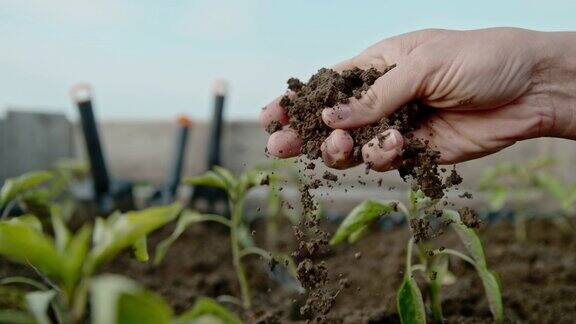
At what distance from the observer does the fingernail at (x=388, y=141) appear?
1636 mm

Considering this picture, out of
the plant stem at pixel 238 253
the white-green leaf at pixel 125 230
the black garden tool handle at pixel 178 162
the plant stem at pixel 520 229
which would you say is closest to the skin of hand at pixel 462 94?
the plant stem at pixel 238 253

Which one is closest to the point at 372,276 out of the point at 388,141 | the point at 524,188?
the point at 388,141

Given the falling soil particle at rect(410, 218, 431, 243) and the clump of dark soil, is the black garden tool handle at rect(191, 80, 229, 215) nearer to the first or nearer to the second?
the clump of dark soil

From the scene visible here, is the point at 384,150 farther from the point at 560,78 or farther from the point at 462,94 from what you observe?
the point at 560,78

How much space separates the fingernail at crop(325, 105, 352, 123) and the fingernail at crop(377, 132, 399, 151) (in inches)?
4.4

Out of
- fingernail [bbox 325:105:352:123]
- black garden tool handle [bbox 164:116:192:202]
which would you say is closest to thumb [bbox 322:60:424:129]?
fingernail [bbox 325:105:352:123]

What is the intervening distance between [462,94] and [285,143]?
1.62ft

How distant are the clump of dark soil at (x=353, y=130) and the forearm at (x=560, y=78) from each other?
0.40m

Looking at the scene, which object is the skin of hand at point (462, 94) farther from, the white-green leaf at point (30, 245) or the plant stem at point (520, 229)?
the plant stem at point (520, 229)

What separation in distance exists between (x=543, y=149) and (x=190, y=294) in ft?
Answer: 11.4

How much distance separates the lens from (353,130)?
1.79 metres

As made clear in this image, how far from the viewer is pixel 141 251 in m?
1.54

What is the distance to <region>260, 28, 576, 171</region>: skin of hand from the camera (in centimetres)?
174

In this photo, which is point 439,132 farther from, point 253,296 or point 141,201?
point 141,201
